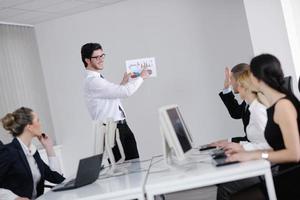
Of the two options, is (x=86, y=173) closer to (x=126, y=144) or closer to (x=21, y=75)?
(x=126, y=144)

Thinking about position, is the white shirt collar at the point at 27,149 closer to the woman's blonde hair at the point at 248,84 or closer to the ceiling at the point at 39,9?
the woman's blonde hair at the point at 248,84

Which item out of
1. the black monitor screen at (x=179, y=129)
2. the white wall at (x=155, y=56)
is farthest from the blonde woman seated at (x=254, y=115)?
the white wall at (x=155, y=56)

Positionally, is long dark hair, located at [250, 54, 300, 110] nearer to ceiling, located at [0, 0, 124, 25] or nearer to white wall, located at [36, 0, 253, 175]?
white wall, located at [36, 0, 253, 175]

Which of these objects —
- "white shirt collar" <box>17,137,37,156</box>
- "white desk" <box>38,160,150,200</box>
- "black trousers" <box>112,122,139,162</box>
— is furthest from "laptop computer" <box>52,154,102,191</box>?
"black trousers" <box>112,122,139,162</box>

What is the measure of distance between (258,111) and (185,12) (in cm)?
322

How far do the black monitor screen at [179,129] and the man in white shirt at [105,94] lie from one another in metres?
0.95

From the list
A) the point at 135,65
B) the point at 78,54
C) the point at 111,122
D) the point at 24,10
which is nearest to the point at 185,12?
the point at 135,65

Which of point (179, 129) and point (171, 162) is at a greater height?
point (179, 129)

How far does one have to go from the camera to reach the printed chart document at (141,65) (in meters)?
4.77

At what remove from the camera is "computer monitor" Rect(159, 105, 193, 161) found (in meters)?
2.18

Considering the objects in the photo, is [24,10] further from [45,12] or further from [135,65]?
[135,65]

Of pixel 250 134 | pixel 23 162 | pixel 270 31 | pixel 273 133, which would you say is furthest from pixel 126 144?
pixel 270 31

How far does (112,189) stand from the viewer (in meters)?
2.02

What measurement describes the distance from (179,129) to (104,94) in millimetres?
1188
